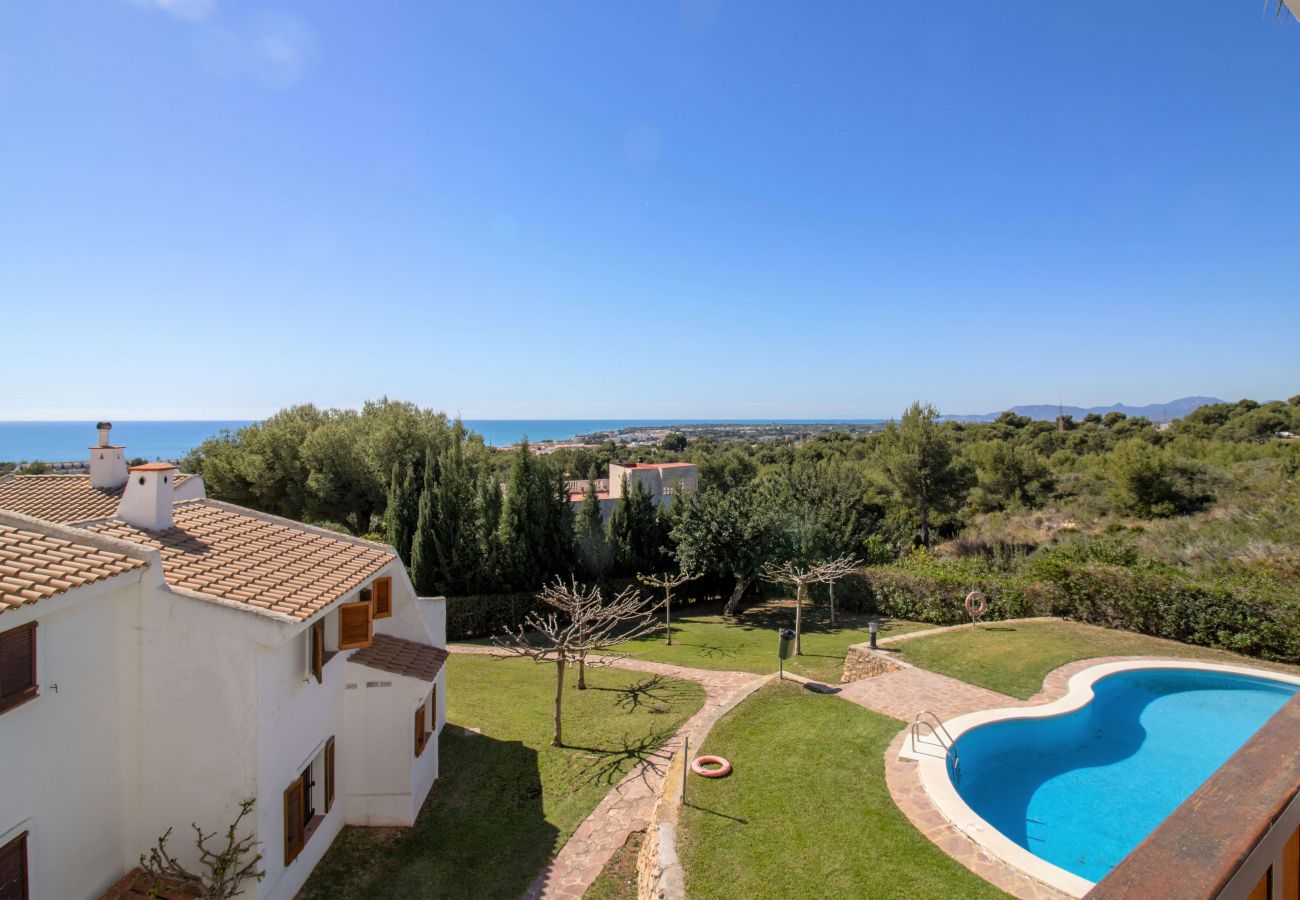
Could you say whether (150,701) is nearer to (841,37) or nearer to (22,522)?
(22,522)

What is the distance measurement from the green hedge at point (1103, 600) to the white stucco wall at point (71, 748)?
843 inches

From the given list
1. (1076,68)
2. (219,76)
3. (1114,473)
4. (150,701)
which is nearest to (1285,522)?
(1114,473)

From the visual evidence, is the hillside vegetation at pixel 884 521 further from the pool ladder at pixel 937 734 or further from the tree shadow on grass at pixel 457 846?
the tree shadow on grass at pixel 457 846

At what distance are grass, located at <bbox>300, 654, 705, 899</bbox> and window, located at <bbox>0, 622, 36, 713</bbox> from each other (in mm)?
4787

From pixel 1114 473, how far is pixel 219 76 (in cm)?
4070

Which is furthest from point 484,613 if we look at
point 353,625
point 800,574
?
point 353,625

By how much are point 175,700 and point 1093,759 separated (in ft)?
50.6

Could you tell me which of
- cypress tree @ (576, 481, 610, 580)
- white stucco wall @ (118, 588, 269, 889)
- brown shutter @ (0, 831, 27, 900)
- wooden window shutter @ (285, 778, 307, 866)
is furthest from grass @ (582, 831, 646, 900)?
cypress tree @ (576, 481, 610, 580)

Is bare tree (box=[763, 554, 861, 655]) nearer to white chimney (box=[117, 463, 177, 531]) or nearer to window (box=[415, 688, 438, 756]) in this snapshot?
window (box=[415, 688, 438, 756])

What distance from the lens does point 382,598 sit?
1155 cm

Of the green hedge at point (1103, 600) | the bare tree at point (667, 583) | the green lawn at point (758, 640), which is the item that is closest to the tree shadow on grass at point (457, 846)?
the green lawn at point (758, 640)

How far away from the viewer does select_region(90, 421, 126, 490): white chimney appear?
12.3 metres

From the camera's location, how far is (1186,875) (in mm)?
1143

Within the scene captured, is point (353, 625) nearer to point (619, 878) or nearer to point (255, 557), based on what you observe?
point (255, 557)
